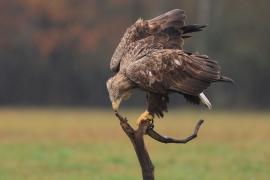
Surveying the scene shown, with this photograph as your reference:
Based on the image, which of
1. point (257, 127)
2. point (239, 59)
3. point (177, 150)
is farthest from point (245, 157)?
point (239, 59)

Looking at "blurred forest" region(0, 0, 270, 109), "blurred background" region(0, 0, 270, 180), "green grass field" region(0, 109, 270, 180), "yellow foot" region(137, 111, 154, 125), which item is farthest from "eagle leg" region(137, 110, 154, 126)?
"blurred forest" region(0, 0, 270, 109)

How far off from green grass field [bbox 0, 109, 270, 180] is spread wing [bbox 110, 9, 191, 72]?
512cm

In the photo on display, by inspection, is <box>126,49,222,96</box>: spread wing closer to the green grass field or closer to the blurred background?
the green grass field

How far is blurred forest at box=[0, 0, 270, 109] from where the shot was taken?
5056cm

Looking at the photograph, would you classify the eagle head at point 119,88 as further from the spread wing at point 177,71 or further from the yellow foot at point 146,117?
the yellow foot at point 146,117

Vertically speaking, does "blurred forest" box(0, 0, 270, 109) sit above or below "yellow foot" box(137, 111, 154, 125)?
below

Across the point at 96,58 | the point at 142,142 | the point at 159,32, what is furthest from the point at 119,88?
the point at 96,58

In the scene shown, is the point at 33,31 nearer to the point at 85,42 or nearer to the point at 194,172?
the point at 85,42

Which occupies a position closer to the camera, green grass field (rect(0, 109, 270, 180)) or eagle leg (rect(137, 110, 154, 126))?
eagle leg (rect(137, 110, 154, 126))

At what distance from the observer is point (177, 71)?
805cm

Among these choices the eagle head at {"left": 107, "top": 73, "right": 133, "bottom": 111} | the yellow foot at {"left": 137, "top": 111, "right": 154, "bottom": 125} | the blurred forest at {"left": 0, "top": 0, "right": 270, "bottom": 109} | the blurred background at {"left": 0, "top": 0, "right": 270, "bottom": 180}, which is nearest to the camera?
the eagle head at {"left": 107, "top": 73, "right": 133, "bottom": 111}

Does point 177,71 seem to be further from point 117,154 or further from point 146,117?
point 117,154

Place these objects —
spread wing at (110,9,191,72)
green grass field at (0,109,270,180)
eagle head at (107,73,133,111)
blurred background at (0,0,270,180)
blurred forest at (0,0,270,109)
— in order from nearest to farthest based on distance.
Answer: eagle head at (107,73,133,111), spread wing at (110,9,191,72), green grass field at (0,109,270,180), blurred background at (0,0,270,180), blurred forest at (0,0,270,109)

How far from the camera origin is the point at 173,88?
8086mm
